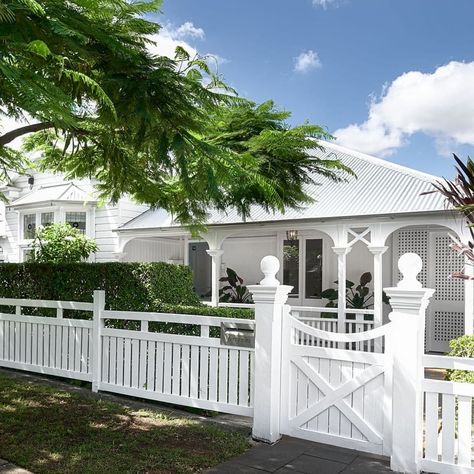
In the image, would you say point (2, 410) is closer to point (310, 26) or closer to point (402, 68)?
point (310, 26)

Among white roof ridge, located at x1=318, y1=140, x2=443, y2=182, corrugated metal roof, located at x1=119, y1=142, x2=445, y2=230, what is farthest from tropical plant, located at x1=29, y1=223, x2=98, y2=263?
white roof ridge, located at x1=318, y1=140, x2=443, y2=182

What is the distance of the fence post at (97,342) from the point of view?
6.19 metres

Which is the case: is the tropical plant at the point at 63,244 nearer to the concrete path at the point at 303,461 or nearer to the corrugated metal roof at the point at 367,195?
the corrugated metal roof at the point at 367,195

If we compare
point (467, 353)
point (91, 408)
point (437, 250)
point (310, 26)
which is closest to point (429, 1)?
point (310, 26)

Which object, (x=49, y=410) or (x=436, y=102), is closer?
(x=49, y=410)

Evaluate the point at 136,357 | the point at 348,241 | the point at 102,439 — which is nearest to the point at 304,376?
the point at 102,439

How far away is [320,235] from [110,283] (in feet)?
24.6

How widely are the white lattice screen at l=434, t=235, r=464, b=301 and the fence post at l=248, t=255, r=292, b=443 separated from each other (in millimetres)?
8183

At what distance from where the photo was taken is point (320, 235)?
527 inches

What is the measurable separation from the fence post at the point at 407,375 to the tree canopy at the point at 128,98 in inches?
56.0

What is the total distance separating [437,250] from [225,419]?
8203 mm

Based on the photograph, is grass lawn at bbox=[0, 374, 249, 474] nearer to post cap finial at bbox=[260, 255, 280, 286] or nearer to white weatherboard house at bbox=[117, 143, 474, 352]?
post cap finial at bbox=[260, 255, 280, 286]

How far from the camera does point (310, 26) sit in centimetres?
1192

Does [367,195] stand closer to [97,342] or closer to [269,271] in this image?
[269,271]
